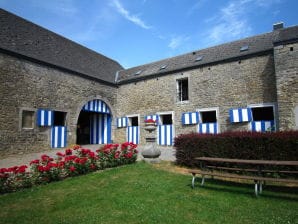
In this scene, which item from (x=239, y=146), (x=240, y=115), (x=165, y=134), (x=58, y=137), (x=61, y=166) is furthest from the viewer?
(x=165, y=134)

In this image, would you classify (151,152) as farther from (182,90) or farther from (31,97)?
(182,90)

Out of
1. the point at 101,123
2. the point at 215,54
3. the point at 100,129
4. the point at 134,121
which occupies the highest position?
the point at 215,54

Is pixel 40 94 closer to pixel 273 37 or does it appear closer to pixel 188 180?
pixel 188 180

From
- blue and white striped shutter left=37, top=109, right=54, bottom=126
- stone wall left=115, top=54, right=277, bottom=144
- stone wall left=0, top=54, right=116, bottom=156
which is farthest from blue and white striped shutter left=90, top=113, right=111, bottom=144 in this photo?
blue and white striped shutter left=37, top=109, right=54, bottom=126

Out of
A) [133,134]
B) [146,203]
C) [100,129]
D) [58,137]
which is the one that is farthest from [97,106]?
[146,203]

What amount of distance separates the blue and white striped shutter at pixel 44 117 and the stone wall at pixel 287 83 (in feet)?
36.4

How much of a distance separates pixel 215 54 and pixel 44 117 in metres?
10.2

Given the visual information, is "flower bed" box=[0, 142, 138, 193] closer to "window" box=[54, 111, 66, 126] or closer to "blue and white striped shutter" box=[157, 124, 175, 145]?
"blue and white striped shutter" box=[157, 124, 175, 145]

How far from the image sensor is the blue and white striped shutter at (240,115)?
1037cm

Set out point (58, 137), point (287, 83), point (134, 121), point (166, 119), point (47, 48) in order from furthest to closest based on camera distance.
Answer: point (134, 121) → point (166, 119) → point (47, 48) → point (58, 137) → point (287, 83)

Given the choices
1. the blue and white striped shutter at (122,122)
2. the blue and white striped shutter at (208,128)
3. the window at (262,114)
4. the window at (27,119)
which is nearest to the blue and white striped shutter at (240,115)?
the blue and white striped shutter at (208,128)

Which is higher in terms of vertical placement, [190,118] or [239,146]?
[190,118]

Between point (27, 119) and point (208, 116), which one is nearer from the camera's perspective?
point (27, 119)

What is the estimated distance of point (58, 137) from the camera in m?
11.6
